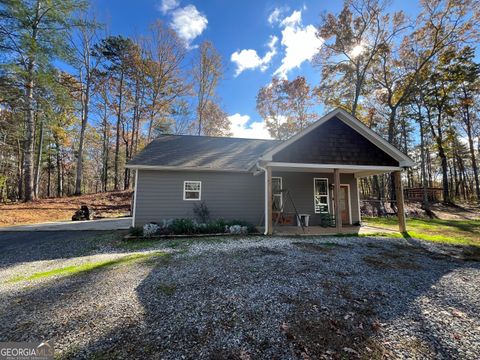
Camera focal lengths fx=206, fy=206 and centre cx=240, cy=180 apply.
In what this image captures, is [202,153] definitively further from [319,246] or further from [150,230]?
[319,246]

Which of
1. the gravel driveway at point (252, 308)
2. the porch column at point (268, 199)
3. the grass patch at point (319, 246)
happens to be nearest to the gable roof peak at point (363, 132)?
the porch column at point (268, 199)

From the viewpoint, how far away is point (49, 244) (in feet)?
21.6

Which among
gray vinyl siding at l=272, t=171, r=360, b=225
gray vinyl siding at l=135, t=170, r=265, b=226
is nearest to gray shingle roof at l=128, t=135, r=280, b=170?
gray vinyl siding at l=135, t=170, r=265, b=226

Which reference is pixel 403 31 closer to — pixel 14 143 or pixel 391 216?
pixel 391 216

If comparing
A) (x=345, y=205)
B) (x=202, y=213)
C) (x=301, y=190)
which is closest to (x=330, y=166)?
(x=301, y=190)

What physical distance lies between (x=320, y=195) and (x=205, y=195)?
18.8 ft

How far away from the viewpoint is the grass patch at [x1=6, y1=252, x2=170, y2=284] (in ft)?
13.6

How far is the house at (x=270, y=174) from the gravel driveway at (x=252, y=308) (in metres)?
3.73

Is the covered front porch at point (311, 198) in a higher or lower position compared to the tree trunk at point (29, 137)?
lower

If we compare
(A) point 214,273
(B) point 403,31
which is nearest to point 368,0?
(B) point 403,31

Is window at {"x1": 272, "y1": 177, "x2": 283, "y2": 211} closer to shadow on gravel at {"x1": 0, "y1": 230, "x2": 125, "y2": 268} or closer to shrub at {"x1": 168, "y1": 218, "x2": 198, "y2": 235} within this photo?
shrub at {"x1": 168, "y1": 218, "x2": 198, "y2": 235}

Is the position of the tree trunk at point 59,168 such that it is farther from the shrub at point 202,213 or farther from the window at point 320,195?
the window at point 320,195

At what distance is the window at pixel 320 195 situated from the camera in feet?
33.9

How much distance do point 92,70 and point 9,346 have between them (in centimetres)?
2207
